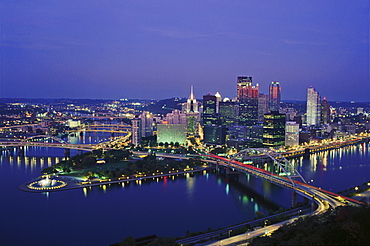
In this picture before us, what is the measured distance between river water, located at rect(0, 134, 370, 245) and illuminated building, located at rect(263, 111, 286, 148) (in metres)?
9.21

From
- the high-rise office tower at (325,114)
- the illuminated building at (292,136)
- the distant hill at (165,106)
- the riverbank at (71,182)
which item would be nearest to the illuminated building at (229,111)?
the illuminated building at (292,136)

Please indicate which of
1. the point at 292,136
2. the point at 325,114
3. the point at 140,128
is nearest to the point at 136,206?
the point at 140,128

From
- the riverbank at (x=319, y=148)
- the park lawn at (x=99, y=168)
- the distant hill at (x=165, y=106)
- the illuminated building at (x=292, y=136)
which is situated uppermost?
the distant hill at (x=165, y=106)

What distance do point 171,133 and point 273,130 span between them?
26.3 feet

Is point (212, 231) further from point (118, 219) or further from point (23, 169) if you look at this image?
point (23, 169)

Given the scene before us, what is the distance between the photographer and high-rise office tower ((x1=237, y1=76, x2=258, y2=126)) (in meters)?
45.3

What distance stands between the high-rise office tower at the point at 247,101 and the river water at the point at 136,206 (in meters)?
24.9

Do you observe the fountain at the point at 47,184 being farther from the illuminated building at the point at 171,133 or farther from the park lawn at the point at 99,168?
the illuminated building at the point at 171,133

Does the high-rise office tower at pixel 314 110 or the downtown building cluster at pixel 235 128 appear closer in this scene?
the downtown building cluster at pixel 235 128

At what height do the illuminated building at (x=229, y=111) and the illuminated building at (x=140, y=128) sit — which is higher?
the illuminated building at (x=229, y=111)

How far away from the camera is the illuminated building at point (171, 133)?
100ft

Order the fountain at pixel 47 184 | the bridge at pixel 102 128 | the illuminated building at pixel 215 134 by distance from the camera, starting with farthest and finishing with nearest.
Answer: the bridge at pixel 102 128 < the illuminated building at pixel 215 134 < the fountain at pixel 47 184

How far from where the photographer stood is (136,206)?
45.4 ft

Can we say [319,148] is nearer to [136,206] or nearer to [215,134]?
[215,134]
